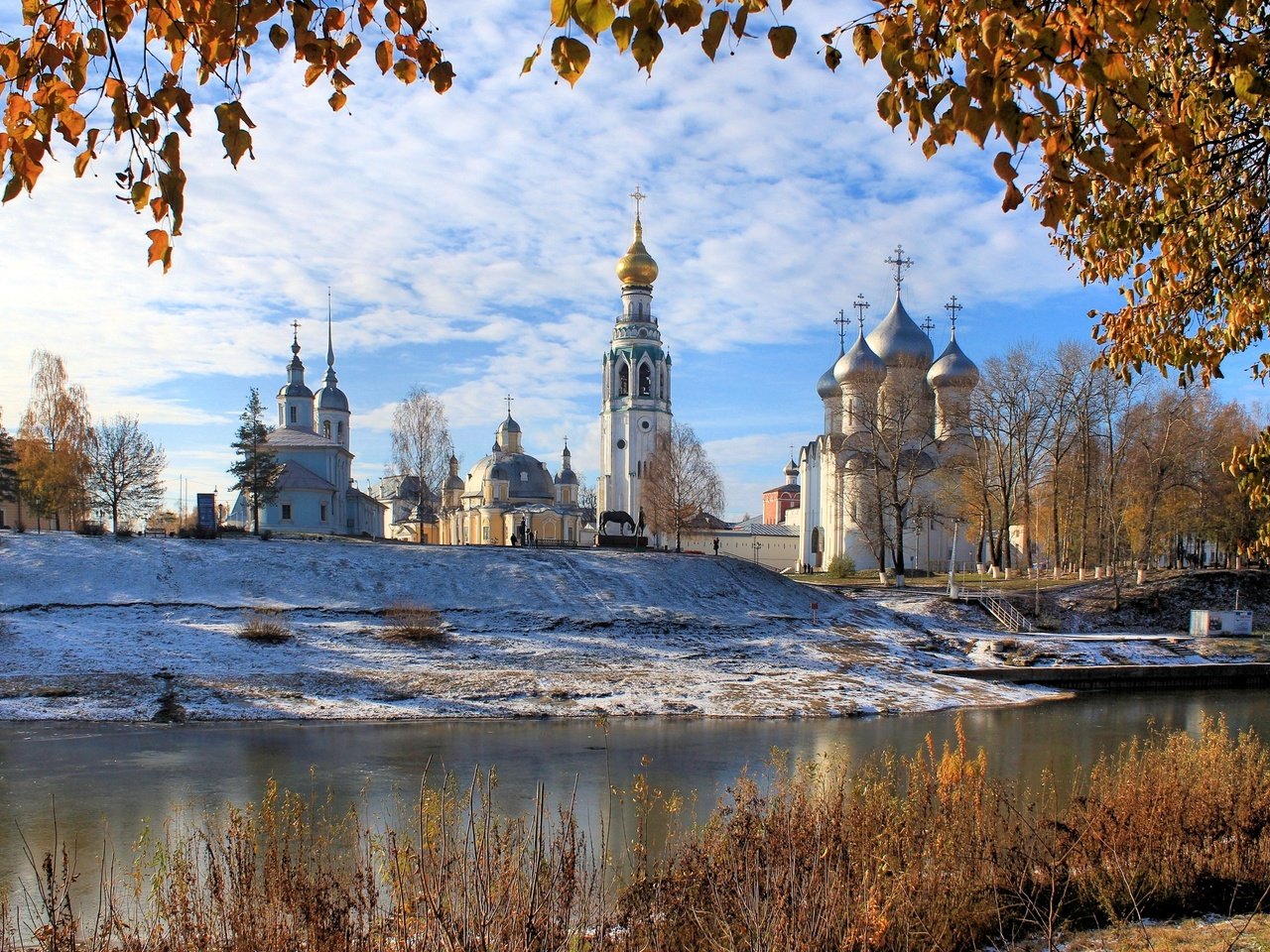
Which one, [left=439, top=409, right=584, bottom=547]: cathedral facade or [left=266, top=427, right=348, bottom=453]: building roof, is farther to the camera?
[left=439, top=409, right=584, bottom=547]: cathedral facade

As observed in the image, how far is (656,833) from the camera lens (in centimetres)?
979

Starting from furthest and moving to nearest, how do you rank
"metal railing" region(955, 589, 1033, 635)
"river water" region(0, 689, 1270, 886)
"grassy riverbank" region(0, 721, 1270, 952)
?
1. "metal railing" region(955, 589, 1033, 635)
2. "river water" region(0, 689, 1270, 886)
3. "grassy riverbank" region(0, 721, 1270, 952)

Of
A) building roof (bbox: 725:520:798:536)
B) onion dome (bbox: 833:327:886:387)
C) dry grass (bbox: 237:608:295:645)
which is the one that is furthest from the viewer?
building roof (bbox: 725:520:798:536)

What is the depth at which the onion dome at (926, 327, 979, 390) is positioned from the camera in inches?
2026

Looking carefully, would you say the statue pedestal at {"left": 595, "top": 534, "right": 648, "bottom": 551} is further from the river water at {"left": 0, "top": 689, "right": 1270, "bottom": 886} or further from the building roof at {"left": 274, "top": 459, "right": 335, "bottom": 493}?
the river water at {"left": 0, "top": 689, "right": 1270, "bottom": 886}

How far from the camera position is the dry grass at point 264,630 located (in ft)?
75.7

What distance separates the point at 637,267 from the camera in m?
71.4

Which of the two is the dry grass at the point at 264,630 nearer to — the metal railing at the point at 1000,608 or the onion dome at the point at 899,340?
the metal railing at the point at 1000,608

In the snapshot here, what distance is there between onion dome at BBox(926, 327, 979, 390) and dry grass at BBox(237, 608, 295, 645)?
36351 mm

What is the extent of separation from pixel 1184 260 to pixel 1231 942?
418 cm

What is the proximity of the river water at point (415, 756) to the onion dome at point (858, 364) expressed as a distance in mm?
31769

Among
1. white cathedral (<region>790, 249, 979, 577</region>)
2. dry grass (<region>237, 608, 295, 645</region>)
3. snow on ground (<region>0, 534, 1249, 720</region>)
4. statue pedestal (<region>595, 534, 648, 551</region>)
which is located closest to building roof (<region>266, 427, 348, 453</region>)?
statue pedestal (<region>595, 534, 648, 551</region>)

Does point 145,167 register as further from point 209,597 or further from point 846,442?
point 846,442

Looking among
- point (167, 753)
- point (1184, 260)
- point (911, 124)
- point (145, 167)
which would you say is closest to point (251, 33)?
point (145, 167)
